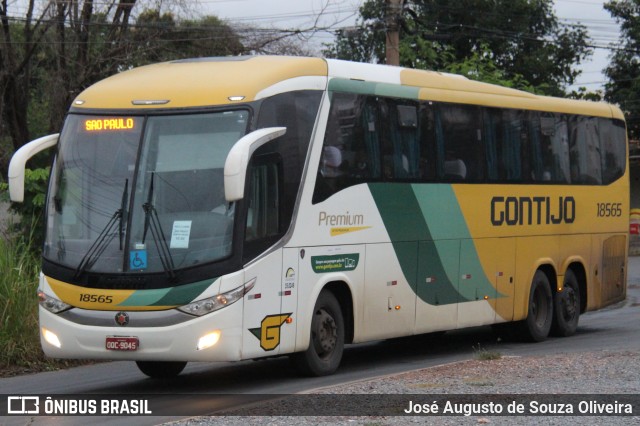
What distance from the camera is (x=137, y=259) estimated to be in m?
11.8

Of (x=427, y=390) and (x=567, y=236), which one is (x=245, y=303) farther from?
(x=567, y=236)

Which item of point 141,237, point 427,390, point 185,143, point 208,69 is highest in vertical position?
point 208,69

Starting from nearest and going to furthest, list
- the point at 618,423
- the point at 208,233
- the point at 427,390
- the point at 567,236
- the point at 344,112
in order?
the point at 618,423
the point at 427,390
the point at 208,233
the point at 344,112
the point at 567,236

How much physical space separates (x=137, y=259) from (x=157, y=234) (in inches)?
12.7

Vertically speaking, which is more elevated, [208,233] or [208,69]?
[208,69]

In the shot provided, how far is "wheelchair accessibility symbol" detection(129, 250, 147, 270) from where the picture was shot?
11.8 meters

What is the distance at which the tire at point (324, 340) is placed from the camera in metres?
13.0

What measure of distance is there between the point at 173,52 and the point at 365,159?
59.7 feet

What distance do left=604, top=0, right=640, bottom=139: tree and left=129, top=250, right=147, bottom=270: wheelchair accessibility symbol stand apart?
144 feet

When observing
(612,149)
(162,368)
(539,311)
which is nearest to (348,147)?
(162,368)

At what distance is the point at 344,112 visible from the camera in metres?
13.9

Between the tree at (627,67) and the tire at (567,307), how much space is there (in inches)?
1382

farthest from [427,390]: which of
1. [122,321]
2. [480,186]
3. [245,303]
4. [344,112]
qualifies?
[480,186]

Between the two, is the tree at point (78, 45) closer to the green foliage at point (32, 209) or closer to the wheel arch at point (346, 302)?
the green foliage at point (32, 209)
